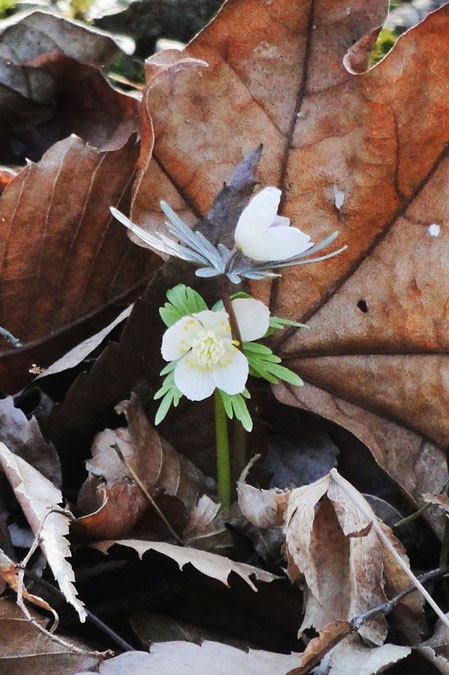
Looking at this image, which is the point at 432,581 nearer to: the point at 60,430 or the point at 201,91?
the point at 60,430

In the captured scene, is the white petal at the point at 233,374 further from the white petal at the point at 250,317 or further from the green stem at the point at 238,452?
the green stem at the point at 238,452

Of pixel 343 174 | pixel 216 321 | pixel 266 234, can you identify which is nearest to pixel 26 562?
pixel 216 321

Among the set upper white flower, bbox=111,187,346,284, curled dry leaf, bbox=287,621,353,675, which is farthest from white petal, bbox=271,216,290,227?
curled dry leaf, bbox=287,621,353,675

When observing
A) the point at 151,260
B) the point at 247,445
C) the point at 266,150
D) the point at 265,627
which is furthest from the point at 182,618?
the point at 266,150

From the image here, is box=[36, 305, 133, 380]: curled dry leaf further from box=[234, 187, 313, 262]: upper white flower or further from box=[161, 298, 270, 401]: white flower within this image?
box=[234, 187, 313, 262]: upper white flower

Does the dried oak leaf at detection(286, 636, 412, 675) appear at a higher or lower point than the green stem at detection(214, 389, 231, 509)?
lower

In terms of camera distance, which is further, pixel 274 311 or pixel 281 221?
pixel 274 311

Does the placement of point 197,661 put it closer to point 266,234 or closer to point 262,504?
point 262,504
